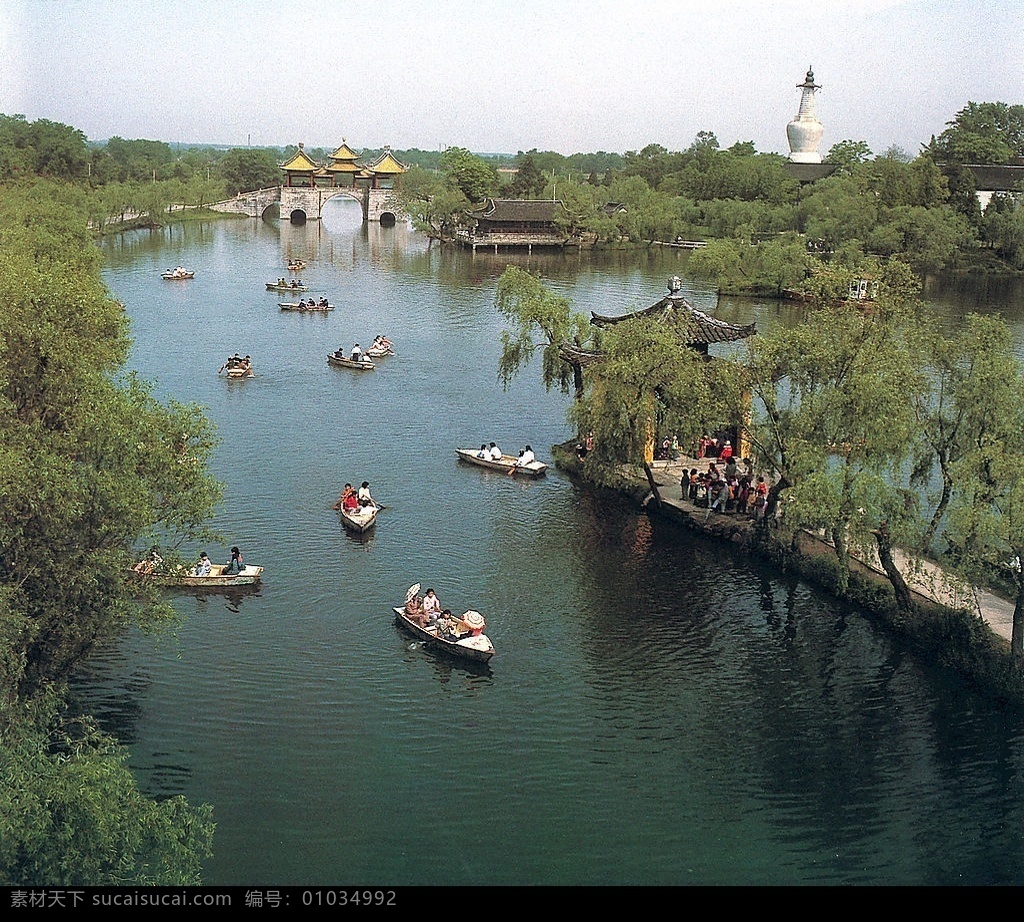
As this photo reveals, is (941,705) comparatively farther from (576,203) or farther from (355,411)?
(576,203)

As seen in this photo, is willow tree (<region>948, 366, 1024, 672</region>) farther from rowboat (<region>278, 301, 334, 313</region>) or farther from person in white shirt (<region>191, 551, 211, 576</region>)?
rowboat (<region>278, 301, 334, 313</region>)

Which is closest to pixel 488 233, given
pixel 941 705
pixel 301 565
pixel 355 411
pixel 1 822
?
pixel 355 411

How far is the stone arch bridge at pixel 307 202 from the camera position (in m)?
80.7

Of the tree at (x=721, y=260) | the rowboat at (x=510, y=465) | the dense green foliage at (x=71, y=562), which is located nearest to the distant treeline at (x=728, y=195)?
the tree at (x=721, y=260)

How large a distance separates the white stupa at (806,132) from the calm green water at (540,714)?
63.8m

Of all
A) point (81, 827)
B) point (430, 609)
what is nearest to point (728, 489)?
point (430, 609)

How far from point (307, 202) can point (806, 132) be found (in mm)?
33506

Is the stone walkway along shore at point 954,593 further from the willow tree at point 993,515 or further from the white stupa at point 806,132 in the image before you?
the white stupa at point 806,132

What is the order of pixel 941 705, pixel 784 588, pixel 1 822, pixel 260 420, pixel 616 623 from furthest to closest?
pixel 260 420 → pixel 784 588 → pixel 616 623 → pixel 941 705 → pixel 1 822

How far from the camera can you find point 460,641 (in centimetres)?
1552

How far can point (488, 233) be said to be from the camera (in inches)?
2675

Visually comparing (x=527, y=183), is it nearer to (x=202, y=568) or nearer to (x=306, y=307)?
(x=306, y=307)

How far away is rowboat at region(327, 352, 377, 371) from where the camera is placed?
33.1 metres
